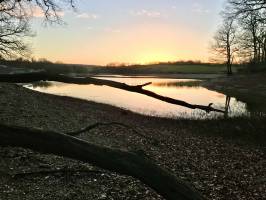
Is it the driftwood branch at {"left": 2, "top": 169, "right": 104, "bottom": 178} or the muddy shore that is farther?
the driftwood branch at {"left": 2, "top": 169, "right": 104, "bottom": 178}

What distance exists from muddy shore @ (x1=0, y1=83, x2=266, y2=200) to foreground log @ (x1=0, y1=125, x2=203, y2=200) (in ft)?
17.1

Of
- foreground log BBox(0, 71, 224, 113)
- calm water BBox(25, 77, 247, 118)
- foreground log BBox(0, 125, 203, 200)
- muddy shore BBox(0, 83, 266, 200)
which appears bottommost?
calm water BBox(25, 77, 247, 118)

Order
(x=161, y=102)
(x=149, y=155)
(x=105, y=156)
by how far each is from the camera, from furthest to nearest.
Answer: (x=161, y=102) → (x=149, y=155) → (x=105, y=156)

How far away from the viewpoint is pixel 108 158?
201 inches

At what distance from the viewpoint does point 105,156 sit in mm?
5121

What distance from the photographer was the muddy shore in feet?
36.8

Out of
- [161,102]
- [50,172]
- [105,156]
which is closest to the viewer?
[105,156]

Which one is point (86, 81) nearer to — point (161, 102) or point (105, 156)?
point (105, 156)

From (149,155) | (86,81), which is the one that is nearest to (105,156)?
(86,81)

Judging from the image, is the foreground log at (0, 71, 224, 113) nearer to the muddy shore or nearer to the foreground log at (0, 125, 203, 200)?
the foreground log at (0, 125, 203, 200)

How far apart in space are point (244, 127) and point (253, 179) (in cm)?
1033

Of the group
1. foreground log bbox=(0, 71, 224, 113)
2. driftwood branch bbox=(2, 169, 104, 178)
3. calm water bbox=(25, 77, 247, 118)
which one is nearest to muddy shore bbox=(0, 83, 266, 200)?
driftwood branch bbox=(2, 169, 104, 178)

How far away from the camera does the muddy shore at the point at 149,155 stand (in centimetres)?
1120

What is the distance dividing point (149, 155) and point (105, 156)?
440 inches
